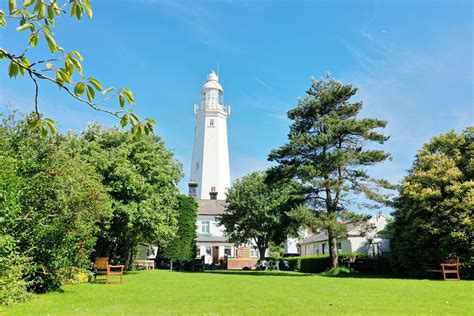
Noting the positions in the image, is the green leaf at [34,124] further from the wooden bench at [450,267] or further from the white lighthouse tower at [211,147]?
the white lighthouse tower at [211,147]

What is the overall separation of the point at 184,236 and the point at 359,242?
58.2 feet

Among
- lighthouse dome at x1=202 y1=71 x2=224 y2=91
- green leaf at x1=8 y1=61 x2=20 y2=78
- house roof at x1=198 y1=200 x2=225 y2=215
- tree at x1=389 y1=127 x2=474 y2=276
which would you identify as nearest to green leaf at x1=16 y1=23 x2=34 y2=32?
green leaf at x1=8 y1=61 x2=20 y2=78

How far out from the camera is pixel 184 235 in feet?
119

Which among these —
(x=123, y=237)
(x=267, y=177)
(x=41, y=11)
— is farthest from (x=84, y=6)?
(x=267, y=177)

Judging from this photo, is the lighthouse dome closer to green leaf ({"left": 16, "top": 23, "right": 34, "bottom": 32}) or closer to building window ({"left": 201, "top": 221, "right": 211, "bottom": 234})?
building window ({"left": 201, "top": 221, "right": 211, "bottom": 234})

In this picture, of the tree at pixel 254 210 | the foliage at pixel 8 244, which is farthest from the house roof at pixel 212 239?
the foliage at pixel 8 244

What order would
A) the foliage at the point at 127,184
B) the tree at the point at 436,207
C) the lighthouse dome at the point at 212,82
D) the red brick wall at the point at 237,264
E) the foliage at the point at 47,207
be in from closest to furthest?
the foliage at the point at 47,207
the foliage at the point at 127,184
the tree at the point at 436,207
the red brick wall at the point at 237,264
the lighthouse dome at the point at 212,82

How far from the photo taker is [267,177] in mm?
28750

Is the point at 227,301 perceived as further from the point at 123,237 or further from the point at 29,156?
the point at 123,237

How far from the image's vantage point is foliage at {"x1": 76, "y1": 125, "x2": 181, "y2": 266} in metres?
19.9

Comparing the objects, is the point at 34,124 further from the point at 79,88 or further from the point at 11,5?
the point at 11,5

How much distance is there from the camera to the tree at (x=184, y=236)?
3559 cm

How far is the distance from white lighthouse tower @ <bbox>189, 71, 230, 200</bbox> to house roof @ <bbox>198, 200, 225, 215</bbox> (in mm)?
2310

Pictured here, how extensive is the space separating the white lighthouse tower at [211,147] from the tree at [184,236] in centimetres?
1948
